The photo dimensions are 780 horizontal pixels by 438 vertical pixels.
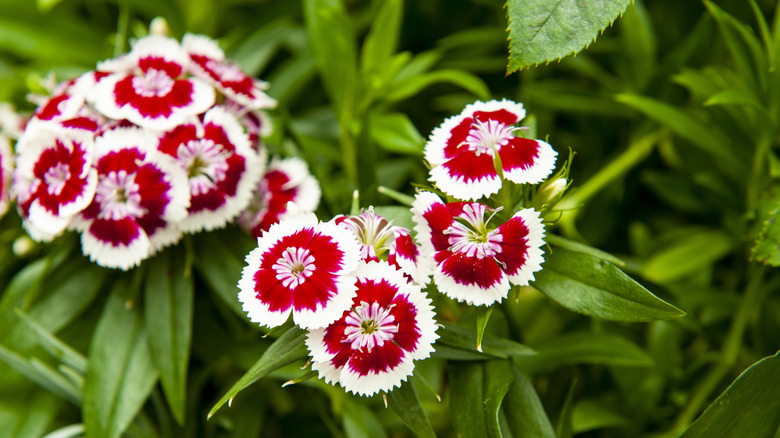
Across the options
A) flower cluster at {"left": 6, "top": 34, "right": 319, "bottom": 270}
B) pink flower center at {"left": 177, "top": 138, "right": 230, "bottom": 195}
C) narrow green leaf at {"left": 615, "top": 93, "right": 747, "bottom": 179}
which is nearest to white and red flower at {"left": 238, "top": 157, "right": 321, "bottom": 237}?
flower cluster at {"left": 6, "top": 34, "right": 319, "bottom": 270}

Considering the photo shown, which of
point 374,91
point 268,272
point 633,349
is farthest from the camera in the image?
point 374,91

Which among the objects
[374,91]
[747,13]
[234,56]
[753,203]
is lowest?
[753,203]

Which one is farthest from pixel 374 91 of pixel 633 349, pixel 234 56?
pixel 633 349

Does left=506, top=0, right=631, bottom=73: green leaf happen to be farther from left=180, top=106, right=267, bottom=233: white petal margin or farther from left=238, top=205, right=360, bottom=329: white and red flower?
left=180, top=106, right=267, bottom=233: white petal margin

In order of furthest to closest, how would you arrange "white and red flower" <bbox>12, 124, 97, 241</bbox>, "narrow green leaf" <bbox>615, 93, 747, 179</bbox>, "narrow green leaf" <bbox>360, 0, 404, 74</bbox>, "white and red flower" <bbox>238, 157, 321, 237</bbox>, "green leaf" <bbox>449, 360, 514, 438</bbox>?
"narrow green leaf" <bbox>360, 0, 404, 74</bbox>
"narrow green leaf" <bbox>615, 93, 747, 179</bbox>
"white and red flower" <bbox>238, 157, 321, 237</bbox>
"white and red flower" <bbox>12, 124, 97, 241</bbox>
"green leaf" <bbox>449, 360, 514, 438</bbox>

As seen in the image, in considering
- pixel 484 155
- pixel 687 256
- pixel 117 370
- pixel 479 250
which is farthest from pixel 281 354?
pixel 687 256

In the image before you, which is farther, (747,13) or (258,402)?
(747,13)

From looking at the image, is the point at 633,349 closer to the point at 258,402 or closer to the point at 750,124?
the point at 750,124

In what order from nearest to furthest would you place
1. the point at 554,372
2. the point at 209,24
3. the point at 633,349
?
the point at 633,349
the point at 554,372
the point at 209,24
